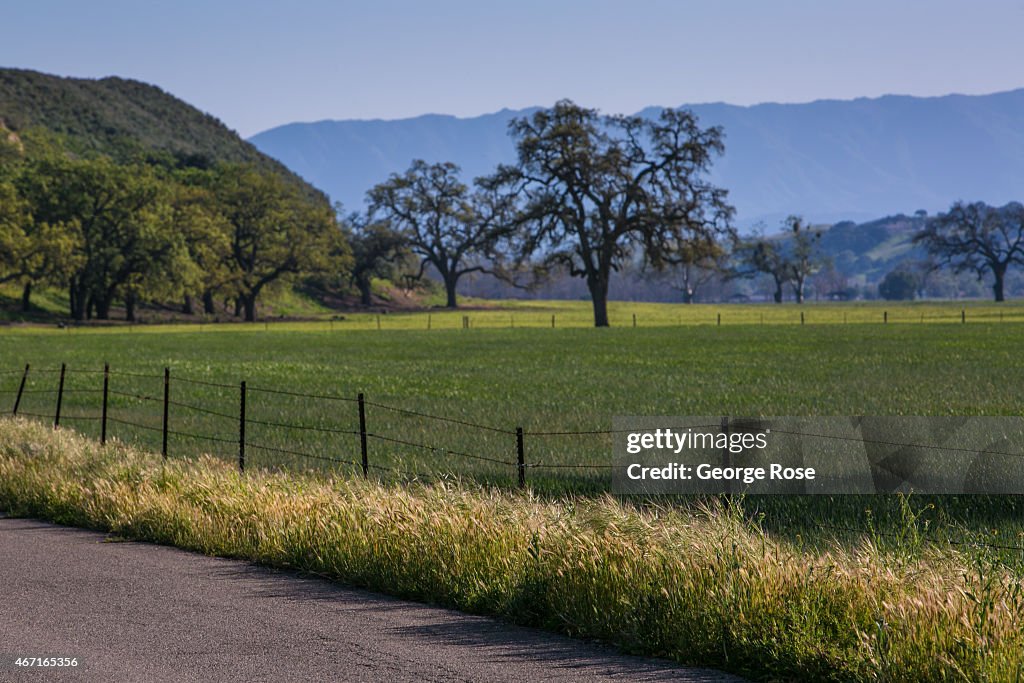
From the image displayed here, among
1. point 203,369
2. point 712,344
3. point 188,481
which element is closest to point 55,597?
point 188,481

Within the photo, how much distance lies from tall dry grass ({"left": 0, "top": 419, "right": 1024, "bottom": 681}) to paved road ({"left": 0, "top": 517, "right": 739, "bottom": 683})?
28cm

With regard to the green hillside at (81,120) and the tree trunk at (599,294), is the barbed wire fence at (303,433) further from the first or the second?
the green hillside at (81,120)

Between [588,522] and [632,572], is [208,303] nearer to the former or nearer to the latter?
[588,522]

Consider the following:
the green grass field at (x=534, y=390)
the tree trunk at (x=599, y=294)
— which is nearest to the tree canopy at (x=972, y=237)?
the tree trunk at (x=599, y=294)

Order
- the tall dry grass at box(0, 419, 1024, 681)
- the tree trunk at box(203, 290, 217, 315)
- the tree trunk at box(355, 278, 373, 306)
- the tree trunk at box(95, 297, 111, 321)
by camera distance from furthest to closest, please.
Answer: the tree trunk at box(355, 278, 373, 306)
the tree trunk at box(203, 290, 217, 315)
the tree trunk at box(95, 297, 111, 321)
the tall dry grass at box(0, 419, 1024, 681)

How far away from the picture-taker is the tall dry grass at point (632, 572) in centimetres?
688

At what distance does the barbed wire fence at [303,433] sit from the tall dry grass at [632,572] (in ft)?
4.93

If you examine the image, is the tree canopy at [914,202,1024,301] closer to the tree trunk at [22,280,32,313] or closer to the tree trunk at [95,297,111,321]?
the tree trunk at [95,297,111,321]

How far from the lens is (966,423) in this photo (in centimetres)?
2069

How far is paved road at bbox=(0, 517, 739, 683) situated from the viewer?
23.7 ft

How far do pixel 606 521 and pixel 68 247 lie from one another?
87.4 m

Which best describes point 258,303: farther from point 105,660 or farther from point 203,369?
point 105,660

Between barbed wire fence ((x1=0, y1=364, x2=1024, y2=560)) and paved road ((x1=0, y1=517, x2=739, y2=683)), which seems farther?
barbed wire fence ((x1=0, y1=364, x2=1024, y2=560))

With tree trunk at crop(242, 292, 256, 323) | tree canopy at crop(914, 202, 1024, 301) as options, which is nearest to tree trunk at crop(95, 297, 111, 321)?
tree trunk at crop(242, 292, 256, 323)
